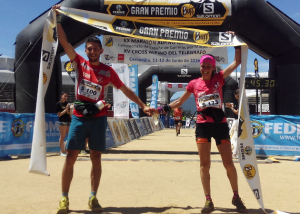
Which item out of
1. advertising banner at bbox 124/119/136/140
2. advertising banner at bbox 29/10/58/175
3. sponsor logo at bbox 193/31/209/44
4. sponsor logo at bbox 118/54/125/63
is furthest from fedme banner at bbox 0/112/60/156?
sponsor logo at bbox 193/31/209/44

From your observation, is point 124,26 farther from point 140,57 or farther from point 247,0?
point 247,0

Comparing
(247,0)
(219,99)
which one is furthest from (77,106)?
(247,0)

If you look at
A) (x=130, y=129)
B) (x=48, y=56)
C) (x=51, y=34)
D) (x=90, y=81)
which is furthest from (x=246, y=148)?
(x=130, y=129)

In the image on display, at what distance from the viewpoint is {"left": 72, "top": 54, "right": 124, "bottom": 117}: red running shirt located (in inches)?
146

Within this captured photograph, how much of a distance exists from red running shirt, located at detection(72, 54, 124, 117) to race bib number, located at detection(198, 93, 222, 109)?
3.69 feet

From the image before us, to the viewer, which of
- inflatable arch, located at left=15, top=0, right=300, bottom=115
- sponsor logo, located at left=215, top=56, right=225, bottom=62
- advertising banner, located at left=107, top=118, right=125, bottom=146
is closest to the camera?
inflatable arch, located at left=15, top=0, right=300, bottom=115

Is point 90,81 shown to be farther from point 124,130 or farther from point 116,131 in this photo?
point 124,130

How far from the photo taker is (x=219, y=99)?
379cm

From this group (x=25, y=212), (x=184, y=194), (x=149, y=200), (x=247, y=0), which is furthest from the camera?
(x=247, y=0)

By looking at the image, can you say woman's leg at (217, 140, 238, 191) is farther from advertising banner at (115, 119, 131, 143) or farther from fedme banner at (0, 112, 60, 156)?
advertising banner at (115, 119, 131, 143)

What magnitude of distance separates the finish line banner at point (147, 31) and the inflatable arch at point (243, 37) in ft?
13.7

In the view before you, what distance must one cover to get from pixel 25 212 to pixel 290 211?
290cm

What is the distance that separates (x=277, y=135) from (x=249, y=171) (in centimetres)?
646

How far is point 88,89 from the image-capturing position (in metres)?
3.70
